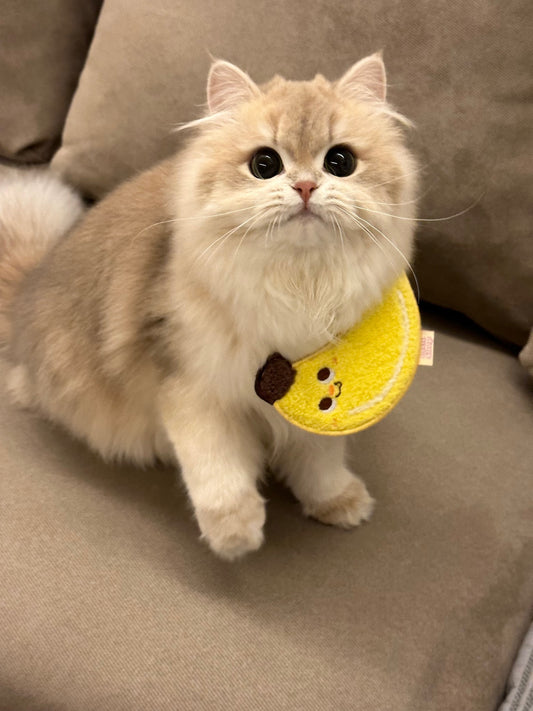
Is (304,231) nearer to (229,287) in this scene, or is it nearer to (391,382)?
(229,287)

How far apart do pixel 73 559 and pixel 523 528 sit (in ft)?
2.47

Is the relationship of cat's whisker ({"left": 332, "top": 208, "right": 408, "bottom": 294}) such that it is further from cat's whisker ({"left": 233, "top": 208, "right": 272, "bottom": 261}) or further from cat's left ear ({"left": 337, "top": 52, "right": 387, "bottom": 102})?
cat's left ear ({"left": 337, "top": 52, "right": 387, "bottom": 102})

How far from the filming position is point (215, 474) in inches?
34.8

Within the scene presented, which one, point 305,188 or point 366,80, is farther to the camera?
point 366,80

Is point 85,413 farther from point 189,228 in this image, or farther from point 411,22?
point 411,22

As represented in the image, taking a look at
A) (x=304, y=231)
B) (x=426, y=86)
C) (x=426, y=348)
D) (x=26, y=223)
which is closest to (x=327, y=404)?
(x=426, y=348)

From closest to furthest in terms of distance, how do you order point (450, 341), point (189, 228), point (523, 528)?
1. point (189, 228)
2. point (523, 528)
3. point (450, 341)

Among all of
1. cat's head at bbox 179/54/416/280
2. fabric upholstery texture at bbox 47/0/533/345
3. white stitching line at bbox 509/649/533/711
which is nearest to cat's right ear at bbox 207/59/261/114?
cat's head at bbox 179/54/416/280

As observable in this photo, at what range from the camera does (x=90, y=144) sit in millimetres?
1458

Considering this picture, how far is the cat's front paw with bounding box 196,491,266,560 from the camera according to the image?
2.86ft

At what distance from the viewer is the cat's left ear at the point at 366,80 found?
0.84 metres

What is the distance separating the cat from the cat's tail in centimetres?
9

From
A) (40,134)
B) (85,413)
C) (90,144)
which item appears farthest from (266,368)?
(40,134)

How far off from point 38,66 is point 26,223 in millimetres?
546
